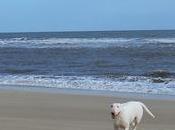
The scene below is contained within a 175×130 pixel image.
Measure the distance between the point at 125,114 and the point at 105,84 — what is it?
903 cm

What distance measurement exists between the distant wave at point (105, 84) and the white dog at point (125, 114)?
6.14 m

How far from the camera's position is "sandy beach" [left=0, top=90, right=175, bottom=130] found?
9.41 metres

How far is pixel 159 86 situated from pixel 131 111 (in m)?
8.27

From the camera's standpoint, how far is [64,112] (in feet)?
36.1

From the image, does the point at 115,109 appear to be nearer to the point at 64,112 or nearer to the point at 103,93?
the point at 64,112

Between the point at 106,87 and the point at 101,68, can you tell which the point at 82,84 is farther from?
the point at 101,68

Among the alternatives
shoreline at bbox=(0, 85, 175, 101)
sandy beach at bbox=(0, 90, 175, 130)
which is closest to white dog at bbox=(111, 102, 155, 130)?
sandy beach at bbox=(0, 90, 175, 130)

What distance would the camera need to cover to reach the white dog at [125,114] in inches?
296

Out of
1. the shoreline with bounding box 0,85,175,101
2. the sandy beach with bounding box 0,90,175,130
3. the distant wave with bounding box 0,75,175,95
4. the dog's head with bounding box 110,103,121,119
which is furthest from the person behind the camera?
the distant wave with bounding box 0,75,175,95

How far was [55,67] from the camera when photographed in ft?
85.4

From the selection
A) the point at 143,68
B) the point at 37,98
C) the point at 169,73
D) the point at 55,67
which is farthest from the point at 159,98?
the point at 55,67

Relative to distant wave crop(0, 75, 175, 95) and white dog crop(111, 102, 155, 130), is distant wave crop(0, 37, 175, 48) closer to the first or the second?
distant wave crop(0, 75, 175, 95)

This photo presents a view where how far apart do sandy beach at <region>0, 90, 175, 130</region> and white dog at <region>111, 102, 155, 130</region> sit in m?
0.91

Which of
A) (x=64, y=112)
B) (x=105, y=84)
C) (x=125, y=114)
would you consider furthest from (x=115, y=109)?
(x=105, y=84)
